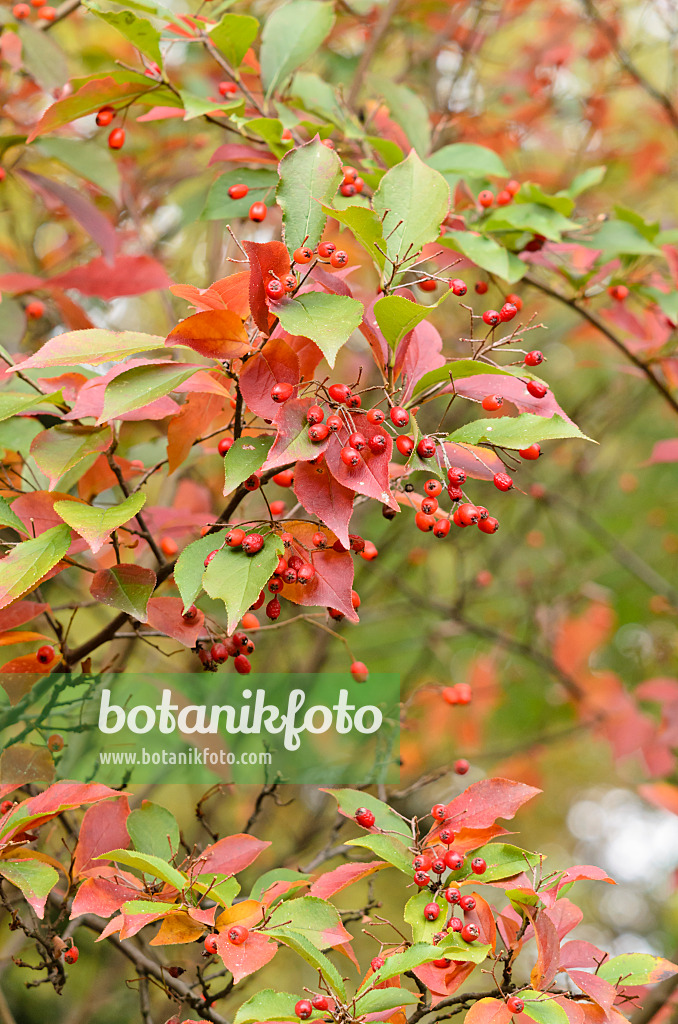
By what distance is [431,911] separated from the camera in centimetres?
85

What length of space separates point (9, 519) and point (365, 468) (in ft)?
1.37

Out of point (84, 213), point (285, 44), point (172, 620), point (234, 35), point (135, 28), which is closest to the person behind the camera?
point (172, 620)

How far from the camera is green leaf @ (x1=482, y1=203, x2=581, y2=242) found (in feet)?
4.19

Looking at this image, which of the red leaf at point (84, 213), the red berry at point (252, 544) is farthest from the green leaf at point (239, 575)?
the red leaf at point (84, 213)

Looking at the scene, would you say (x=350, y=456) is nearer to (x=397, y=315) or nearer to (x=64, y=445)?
(x=397, y=315)

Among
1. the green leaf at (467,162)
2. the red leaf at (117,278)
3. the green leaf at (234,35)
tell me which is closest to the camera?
the green leaf at (234,35)

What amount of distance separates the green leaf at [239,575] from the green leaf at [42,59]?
1.16 metres

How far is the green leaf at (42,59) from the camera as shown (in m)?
1.51

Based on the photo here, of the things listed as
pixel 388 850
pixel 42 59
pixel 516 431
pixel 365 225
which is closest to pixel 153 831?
pixel 388 850

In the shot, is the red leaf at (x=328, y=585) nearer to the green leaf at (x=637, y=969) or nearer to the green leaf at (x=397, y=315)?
the green leaf at (x=397, y=315)

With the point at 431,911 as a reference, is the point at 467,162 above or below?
above

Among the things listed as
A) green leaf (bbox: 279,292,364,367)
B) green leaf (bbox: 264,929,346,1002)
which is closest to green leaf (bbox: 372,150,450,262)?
green leaf (bbox: 279,292,364,367)

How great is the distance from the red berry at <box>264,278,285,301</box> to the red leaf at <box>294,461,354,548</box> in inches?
6.9

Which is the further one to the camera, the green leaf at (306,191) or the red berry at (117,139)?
the red berry at (117,139)
